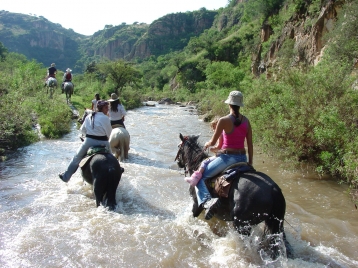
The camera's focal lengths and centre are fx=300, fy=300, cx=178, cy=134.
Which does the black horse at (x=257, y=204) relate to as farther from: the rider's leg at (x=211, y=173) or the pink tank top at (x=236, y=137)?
the pink tank top at (x=236, y=137)

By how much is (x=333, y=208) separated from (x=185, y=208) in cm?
327

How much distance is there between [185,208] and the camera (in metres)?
6.65

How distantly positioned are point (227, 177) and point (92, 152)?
3410mm

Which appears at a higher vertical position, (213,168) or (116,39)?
(116,39)

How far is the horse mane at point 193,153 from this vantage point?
5.86 meters

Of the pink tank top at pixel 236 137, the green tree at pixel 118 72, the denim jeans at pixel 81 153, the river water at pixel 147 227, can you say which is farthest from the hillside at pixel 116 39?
the pink tank top at pixel 236 137

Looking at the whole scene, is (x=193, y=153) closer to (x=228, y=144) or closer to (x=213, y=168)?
(x=213, y=168)

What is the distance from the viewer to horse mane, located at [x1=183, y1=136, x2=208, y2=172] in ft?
19.2

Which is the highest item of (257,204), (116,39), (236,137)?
(116,39)

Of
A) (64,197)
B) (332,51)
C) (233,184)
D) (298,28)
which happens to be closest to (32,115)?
(64,197)

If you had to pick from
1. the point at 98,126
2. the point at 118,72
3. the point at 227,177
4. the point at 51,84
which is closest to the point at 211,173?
the point at 227,177

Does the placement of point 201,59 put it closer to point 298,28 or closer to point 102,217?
point 298,28

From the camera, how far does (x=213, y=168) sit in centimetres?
515

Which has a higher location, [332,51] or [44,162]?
[332,51]
